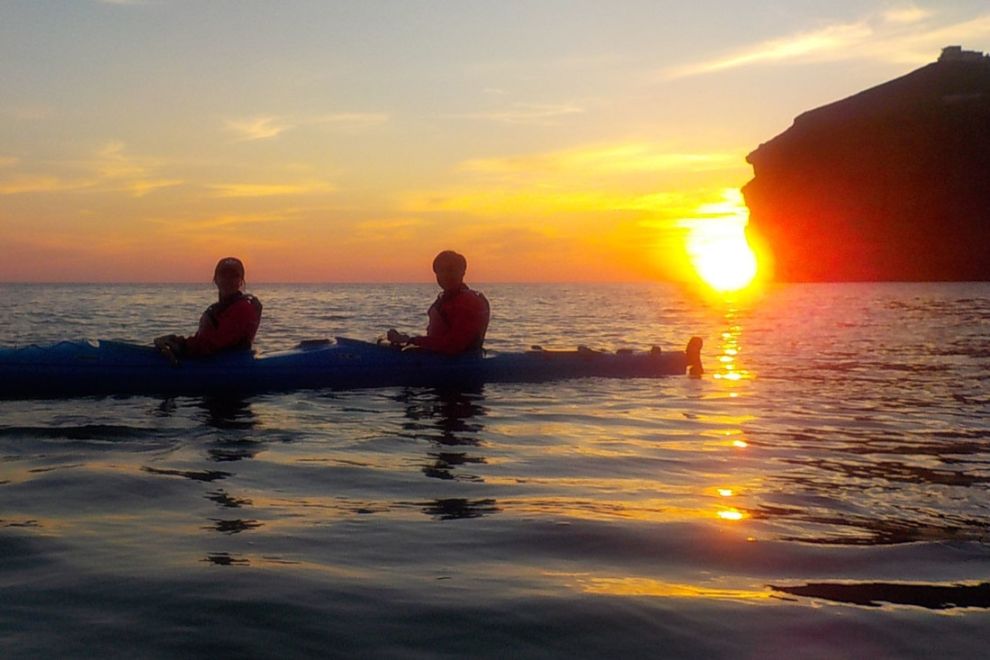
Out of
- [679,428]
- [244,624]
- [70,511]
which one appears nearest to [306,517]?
[70,511]

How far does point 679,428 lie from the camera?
843cm

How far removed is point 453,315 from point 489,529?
21.2 feet

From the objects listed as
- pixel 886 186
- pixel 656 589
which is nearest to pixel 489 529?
pixel 656 589

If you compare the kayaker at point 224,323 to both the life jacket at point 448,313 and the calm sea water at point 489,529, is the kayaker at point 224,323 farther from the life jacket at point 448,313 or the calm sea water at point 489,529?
the life jacket at point 448,313

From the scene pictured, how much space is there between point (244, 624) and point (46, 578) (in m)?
0.98

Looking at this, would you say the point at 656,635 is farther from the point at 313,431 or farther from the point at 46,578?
the point at 313,431

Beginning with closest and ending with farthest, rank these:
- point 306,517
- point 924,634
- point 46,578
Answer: point 924,634 → point 46,578 → point 306,517

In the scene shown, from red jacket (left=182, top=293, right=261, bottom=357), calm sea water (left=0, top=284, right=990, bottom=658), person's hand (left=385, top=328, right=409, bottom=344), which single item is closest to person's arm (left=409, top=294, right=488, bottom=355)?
person's hand (left=385, top=328, right=409, bottom=344)

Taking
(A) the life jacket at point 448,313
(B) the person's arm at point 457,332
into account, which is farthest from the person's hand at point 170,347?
(A) the life jacket at point 448,313

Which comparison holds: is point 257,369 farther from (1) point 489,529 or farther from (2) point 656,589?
(2) point 656,589

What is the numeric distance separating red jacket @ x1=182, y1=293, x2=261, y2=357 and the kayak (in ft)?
0.38

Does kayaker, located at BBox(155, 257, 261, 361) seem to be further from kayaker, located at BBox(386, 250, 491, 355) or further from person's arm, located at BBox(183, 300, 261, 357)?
kayaker, located at BBox(386, 250, 491, 355)

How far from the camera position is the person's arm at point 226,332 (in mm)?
10219

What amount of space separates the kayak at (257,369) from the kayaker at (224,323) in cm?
13
